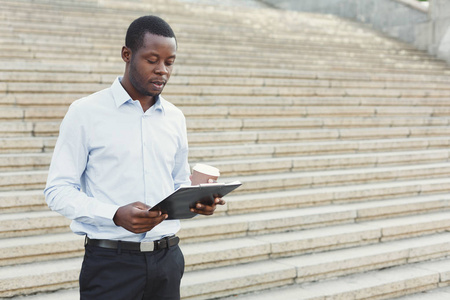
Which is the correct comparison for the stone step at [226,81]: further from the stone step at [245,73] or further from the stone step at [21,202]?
the stone step at [21,202]

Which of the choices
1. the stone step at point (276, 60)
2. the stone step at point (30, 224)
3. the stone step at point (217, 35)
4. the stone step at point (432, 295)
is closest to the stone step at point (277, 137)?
the stone step at point (30, 224)

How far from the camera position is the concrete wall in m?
11.9

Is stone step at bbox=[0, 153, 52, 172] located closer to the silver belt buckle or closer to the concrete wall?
the silver belt buckle

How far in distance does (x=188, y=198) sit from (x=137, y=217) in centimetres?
21

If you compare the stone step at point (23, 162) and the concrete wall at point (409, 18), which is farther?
the concrete wall at point (409, 18)

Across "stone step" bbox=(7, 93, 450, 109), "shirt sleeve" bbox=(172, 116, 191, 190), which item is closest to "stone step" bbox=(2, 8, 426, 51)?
"stone step" bbox=(7, 93, 450, 109)

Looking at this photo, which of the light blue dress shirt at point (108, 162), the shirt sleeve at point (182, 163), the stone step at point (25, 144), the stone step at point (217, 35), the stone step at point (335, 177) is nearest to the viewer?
the light blue dress shirt at point (108, 162)

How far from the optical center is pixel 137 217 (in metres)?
1.94

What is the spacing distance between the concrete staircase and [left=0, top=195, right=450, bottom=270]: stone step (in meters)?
0.01

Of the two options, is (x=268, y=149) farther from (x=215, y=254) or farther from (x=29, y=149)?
(x=29, y=149)

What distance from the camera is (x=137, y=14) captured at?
10.9m

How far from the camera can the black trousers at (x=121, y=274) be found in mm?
2131

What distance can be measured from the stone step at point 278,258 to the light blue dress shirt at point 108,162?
6.48 feet

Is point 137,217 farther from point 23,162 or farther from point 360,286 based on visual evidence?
point 23,162
